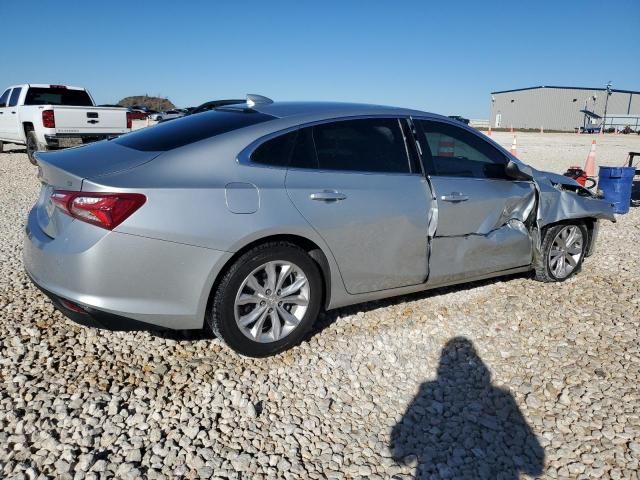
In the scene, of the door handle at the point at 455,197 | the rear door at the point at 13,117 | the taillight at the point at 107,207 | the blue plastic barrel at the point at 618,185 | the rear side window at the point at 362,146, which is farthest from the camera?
the rear door at the point at 13,117

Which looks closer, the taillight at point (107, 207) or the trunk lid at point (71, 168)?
the taillight at point (107, 207)

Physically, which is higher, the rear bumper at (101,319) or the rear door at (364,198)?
the rear door at (364,198)

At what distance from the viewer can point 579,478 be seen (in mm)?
2318

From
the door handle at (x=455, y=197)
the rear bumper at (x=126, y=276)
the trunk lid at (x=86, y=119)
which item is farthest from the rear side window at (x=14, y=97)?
the door handle at (x=455, y=197)

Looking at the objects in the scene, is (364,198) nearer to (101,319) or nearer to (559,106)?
(101,319)

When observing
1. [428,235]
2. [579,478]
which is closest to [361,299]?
[428,235]

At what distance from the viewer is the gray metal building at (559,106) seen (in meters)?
80.1

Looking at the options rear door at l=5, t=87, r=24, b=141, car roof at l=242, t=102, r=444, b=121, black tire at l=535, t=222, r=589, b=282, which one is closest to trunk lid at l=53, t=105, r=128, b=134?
rear door at l=5, t=87, r=24, b=141

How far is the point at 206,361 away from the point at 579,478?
7.06 ft

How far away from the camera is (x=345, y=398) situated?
292 cm

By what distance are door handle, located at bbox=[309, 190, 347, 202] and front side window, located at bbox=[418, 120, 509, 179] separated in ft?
2.87

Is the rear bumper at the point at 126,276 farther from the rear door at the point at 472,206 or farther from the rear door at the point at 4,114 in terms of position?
the rear door at the point at 4,114

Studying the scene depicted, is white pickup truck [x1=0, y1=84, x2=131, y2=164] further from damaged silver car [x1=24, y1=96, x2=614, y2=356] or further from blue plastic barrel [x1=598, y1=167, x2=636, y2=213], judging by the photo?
blue plastic barrel [x1=598, y1=167, x2=636, y2=213]

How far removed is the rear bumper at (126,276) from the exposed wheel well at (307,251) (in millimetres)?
84
